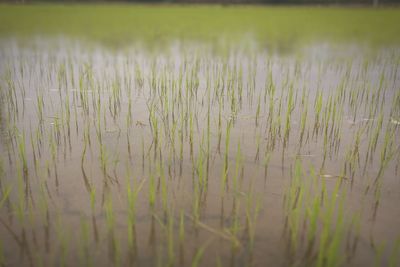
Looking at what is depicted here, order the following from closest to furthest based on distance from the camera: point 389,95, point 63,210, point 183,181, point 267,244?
point 267,244
point 63,210
point 183,181
point 389,95

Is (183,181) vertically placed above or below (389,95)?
below

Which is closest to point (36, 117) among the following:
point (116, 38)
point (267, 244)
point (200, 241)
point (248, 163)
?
point (248, 163)

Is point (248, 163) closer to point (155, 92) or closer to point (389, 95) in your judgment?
point (155, 92)

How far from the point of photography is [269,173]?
170cm

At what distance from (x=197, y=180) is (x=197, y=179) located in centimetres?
1

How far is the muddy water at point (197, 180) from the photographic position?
1.18 metres

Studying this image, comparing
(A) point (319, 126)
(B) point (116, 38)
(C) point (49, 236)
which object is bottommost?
(C) point (49, 236)

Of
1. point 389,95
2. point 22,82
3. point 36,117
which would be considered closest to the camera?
point 36,117

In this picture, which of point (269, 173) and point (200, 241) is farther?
point (269, 173)

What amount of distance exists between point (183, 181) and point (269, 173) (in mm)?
443

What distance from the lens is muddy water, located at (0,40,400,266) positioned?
118 centimetres

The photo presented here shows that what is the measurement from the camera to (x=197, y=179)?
1632 millimetres

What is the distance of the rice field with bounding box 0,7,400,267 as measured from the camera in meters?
1.18

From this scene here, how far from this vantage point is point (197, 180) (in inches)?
63.9
